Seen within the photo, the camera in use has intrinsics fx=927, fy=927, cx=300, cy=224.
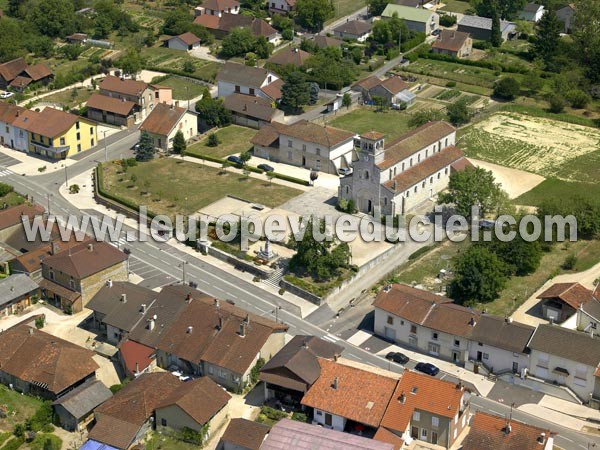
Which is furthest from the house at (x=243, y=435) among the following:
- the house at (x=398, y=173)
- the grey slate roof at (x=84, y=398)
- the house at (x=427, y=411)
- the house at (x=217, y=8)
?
the house at (x=217, y=8)

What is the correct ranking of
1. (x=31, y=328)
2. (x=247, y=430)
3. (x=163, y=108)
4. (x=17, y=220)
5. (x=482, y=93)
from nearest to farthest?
(x=247, y=430) → (x=31, y=328) → (x=17, y=220) → (x=163, y=108) → (x=482, y=93)

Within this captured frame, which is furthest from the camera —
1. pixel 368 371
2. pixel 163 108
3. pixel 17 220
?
pixel 163 108

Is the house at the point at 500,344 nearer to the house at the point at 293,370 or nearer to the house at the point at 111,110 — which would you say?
the house at the point at 293,370

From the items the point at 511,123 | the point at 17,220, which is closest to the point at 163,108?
the point at 17,220

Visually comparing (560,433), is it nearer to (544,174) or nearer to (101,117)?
(544,174)

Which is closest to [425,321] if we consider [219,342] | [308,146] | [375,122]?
[219,342]

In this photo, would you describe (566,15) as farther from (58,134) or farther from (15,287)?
(15,287)
